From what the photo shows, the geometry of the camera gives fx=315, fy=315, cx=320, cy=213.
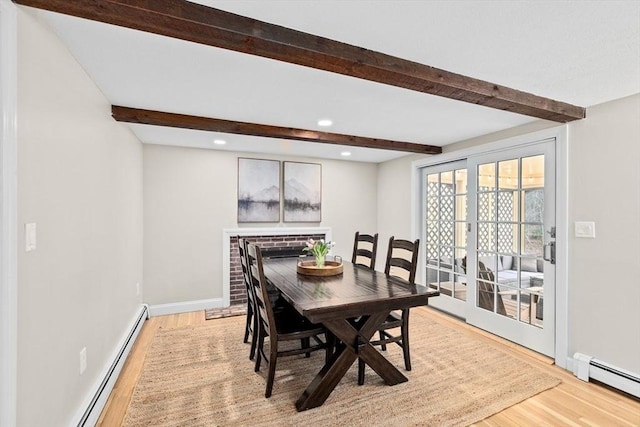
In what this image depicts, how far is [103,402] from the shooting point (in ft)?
6.81

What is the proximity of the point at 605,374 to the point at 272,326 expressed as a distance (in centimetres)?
252

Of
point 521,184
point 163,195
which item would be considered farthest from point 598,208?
point 163,195

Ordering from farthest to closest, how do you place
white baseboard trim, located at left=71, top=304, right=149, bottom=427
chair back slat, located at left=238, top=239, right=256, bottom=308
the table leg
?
chair back slat, located at left=238, top=239, right=256, bottom=308 < the table leg < white baseboard trim, located at left=71, top=304, right=149, bottom=427

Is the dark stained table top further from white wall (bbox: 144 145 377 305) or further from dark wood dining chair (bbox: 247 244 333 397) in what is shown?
white wall (bbox: 144 145 377 305)

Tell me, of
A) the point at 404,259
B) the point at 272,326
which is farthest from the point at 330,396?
the point at 404,259

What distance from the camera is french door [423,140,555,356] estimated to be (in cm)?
288

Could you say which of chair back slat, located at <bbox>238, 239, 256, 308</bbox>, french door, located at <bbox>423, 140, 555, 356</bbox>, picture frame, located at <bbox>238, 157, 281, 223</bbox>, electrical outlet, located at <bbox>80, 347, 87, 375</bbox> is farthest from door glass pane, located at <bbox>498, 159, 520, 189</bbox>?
electrical outlet, located at <bbox>80, 347, 87, 375</bbox>

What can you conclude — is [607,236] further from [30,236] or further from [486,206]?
[30,236]

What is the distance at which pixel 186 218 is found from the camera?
4.06 m

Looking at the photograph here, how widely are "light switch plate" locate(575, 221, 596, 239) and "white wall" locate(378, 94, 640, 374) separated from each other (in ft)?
0.09

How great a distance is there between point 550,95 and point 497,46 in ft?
3.27

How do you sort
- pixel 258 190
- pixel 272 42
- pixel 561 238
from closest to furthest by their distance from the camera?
pixel 272 42 < pixel 561 238 < pixel 258 190

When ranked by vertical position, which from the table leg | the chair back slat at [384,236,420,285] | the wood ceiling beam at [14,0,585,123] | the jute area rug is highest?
the wood ceiling beam at [14,0,585,123]

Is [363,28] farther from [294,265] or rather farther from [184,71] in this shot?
[294,265]
